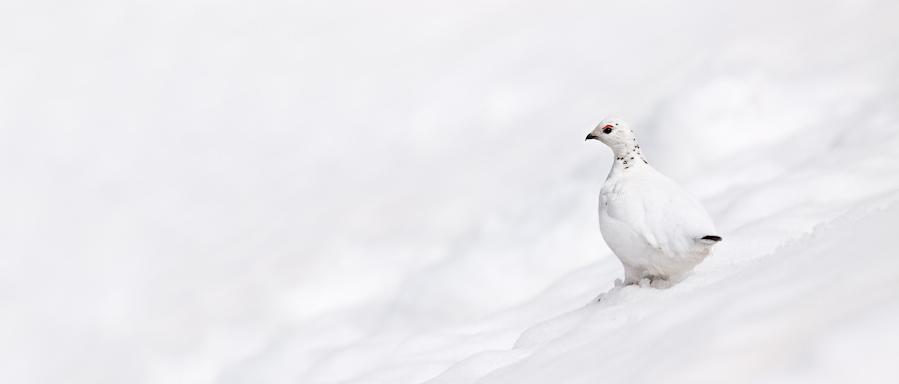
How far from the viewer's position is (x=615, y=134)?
127 inches

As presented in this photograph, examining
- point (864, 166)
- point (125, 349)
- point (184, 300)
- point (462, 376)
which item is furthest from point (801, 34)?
point (125, 349)

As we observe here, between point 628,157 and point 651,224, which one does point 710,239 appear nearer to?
point 651,224

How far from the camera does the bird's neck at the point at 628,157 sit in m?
3.21

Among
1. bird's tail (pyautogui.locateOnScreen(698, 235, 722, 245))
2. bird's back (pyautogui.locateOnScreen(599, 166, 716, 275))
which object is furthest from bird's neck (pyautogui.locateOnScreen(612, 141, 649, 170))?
bird's tail (pyautogui.locateOnScreen(698, 235, 722, 245))

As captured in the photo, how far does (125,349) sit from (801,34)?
815cm

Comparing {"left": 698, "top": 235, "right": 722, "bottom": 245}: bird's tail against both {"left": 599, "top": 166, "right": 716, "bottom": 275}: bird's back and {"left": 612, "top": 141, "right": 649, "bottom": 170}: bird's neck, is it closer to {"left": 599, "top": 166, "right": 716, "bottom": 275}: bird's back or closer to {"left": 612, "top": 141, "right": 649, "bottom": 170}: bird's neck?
{"left": 599, "top": 166, "right": 716, "bottom": 275}: bird's back

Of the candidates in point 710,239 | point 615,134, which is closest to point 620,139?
point 615,134

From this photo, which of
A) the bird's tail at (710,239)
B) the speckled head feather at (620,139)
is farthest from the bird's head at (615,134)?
the bird's tail at (710,239)

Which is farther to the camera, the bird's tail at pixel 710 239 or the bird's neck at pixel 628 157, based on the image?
the bird's neck at pixel 628 157

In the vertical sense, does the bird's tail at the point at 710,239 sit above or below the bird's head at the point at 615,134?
below

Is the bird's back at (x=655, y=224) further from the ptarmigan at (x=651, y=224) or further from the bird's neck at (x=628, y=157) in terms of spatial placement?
the bird's neck at (x=628, y=157)

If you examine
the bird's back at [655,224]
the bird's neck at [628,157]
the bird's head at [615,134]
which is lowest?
the bird's back at [655,224]

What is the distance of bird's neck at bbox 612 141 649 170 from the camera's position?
10.5ft

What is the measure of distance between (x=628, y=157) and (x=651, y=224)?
438 millimetres
